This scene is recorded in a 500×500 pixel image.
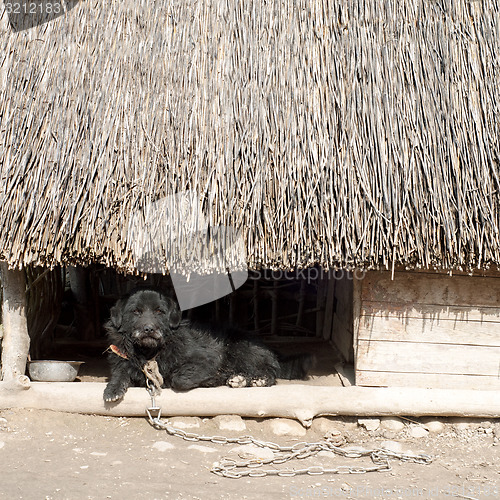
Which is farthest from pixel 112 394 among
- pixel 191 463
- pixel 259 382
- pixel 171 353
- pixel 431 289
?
pixel 431 289

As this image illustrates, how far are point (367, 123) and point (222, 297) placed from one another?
2978 mm

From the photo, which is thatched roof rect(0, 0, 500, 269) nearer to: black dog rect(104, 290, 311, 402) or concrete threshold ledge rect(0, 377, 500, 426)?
black dog rect(104, 290, 311, 402)

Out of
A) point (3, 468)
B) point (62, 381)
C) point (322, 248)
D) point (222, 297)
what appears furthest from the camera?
point (222, 297)

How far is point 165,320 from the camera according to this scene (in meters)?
4.62

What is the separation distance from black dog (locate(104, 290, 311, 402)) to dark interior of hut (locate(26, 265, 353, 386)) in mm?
968

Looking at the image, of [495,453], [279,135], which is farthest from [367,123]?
[495,453]

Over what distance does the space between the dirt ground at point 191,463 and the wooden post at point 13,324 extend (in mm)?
344

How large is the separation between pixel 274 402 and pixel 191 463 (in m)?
0.85

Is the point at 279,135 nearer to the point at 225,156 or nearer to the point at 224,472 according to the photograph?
the point at 225,156

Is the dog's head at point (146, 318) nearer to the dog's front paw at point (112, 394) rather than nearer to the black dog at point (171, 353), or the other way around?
the black dog at point (171, 353)

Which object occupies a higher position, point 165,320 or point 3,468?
point 165,320

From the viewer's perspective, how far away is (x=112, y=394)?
443cm

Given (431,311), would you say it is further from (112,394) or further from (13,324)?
(13,324)

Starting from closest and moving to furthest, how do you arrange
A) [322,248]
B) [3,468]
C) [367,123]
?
[3,468], [322,248], [367,123]
